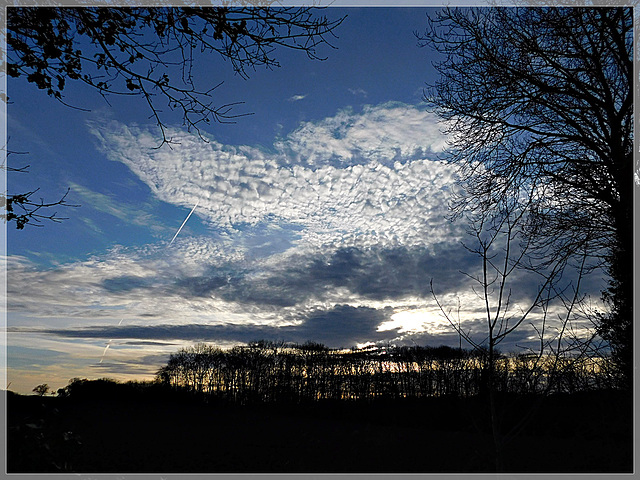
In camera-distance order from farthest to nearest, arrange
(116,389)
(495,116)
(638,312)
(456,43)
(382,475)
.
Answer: (116,389) → (382,475) → (495,116) → (456,43) → (638,312)

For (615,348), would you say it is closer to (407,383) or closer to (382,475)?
(382,475)

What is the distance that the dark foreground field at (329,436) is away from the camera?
441 inches

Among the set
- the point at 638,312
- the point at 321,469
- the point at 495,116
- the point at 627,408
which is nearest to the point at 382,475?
the point at 321,469

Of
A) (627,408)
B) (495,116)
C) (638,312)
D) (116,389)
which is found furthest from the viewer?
(116,389)

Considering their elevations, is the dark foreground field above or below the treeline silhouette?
below

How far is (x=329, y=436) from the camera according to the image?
17.0 m

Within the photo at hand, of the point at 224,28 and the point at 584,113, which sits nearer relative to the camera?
the point at 224,28

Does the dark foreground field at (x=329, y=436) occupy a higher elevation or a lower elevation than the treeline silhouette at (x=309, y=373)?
lower

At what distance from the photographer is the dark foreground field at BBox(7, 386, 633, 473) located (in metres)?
11.2

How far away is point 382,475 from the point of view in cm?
1064

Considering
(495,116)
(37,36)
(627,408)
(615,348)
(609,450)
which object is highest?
(495,116)

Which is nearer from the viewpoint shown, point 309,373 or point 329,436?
point 329,436

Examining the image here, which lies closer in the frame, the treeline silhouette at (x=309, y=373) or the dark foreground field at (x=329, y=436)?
the dark foreground field at (x=329, y=436)

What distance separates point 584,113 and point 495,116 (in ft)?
5.45
